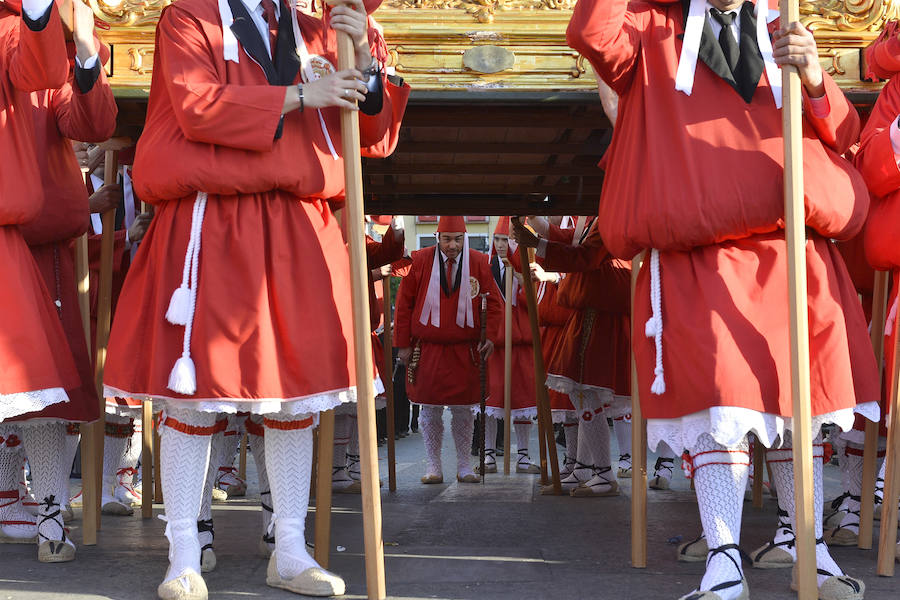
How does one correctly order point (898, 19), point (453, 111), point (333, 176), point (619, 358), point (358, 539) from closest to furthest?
point (333, 176) < point (898, 19) < point (453, 111) < point (358, 539) < point (619, 358)

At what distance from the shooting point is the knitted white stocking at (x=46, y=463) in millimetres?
3754

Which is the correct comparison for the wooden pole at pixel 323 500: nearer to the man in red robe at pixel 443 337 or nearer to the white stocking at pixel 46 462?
the white stocking at pixel 46 462

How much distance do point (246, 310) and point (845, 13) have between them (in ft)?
8.14

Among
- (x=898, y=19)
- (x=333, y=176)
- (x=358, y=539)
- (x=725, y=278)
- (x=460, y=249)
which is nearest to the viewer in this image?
(x=725, y=278)

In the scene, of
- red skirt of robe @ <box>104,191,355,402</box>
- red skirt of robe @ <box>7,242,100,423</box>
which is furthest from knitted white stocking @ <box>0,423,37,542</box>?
red skirt of robe @ <box>104,191,355,402</box>

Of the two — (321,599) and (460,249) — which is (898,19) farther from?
(460,249)

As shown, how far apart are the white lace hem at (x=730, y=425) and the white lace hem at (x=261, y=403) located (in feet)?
3.20

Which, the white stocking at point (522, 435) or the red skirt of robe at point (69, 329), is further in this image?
the white stocking at point (522, 435)

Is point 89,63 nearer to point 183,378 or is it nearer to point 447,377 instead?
point 183,378

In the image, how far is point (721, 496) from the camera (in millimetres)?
2990

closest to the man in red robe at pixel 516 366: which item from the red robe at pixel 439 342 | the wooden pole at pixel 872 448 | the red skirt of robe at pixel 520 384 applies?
the red skirt of robe at pixel 520 384

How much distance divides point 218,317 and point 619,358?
3694mm

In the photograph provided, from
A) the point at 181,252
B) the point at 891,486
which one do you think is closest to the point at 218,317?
the point at 181,252

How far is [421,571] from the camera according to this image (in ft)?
11.3
